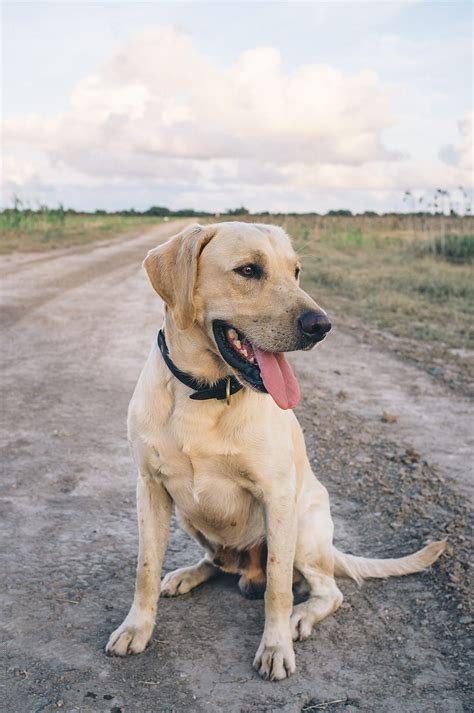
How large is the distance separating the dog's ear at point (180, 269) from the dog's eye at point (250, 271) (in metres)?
0.17

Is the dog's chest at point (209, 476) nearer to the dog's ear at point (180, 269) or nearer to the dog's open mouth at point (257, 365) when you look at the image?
the dog's open mouth at point (257, 365)

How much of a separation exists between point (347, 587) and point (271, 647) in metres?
0.71

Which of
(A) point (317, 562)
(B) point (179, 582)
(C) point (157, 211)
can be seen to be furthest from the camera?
(C) point (157, 211)

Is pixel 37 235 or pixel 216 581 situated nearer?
pixel 216 581

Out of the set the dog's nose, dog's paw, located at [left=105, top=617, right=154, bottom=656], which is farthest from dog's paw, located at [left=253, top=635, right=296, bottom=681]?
the dog's nose

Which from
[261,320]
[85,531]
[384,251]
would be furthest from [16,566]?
[384,251]

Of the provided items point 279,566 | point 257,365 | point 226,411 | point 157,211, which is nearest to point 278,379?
point 257,365

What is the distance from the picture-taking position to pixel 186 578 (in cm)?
318

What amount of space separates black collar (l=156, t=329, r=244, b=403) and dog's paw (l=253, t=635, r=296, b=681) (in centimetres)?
94

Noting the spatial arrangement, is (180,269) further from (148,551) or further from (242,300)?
(148,551)

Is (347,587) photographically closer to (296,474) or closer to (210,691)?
(296,474)

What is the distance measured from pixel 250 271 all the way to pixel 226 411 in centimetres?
55

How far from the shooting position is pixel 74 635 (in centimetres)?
276

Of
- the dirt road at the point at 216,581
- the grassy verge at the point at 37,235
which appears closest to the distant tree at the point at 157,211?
the grassy verge at the point at 37,235
